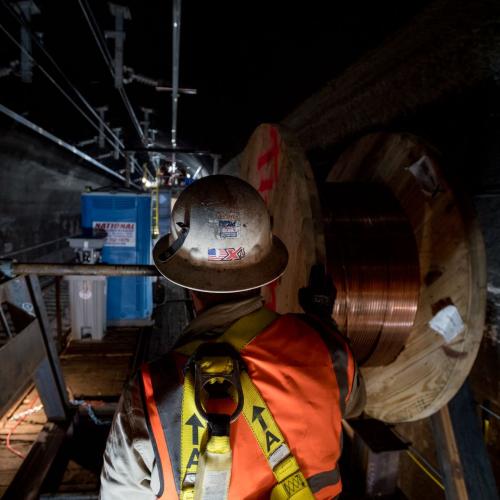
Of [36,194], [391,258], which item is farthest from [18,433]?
[36,194]

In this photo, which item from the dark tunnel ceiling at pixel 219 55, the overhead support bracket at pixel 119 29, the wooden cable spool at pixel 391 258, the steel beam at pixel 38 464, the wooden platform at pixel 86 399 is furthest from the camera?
the overhead support bracket at pixel 119 29

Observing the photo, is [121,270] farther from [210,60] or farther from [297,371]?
[210,60]

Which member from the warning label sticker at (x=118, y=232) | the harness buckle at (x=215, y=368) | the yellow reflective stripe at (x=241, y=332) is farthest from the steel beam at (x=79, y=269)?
the warning label sticker at (x=118, y=232)

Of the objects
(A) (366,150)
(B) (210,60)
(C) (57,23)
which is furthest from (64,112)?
(A) (366,150)

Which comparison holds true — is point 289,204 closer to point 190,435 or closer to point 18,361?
point 190,435

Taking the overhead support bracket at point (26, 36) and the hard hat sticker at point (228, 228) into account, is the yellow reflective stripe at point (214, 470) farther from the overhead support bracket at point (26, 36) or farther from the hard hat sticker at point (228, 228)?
the overhead support bracket at point (26, 36)

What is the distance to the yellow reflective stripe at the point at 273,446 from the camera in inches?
36.4

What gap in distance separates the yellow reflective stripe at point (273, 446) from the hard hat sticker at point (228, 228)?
0.52m

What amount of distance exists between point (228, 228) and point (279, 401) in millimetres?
624

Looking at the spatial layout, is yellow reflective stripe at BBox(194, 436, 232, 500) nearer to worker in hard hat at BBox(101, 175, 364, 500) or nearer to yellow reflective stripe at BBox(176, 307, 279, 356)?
worker in hard hat at BBox(101, 175, 364, 500)

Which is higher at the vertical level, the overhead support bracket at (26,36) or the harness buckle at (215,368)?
the overhead support bracket at (26,36)

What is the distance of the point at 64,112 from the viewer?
30.3 feet

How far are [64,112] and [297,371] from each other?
10804mm

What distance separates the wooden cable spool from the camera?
5.29 ft
